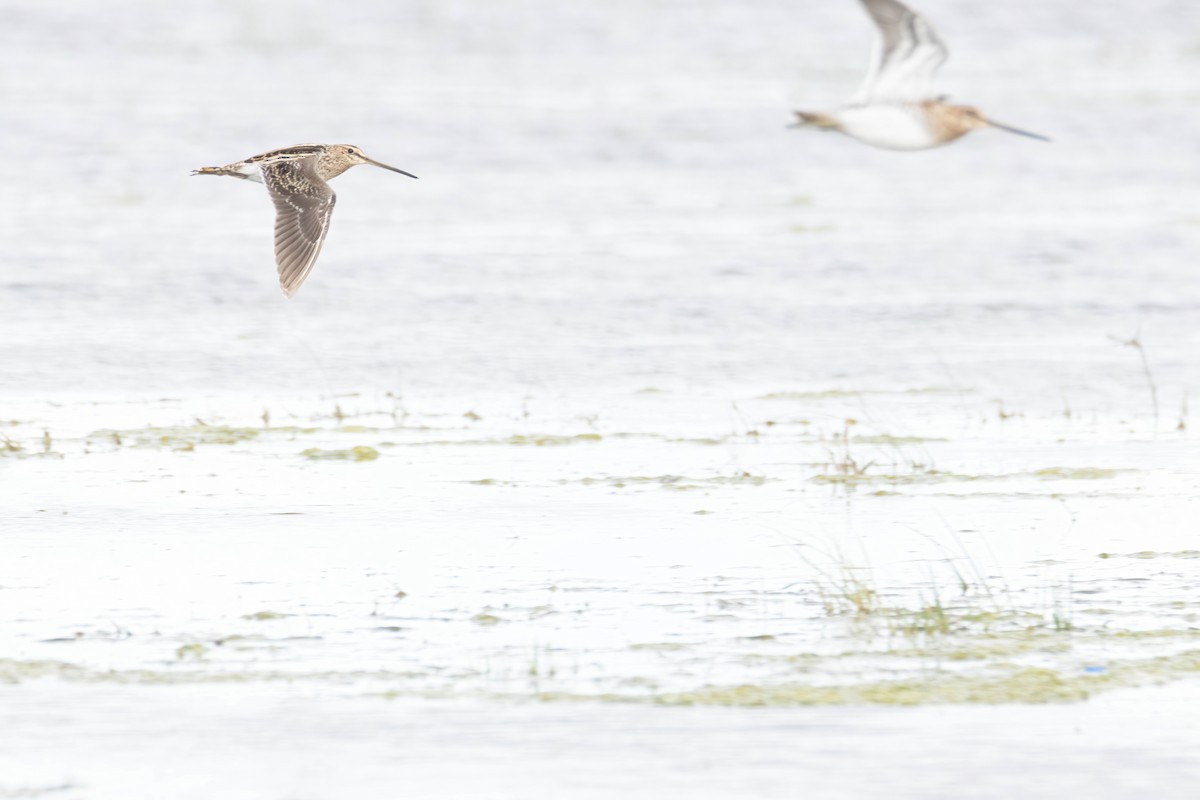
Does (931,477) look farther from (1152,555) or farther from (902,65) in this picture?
(902,65)

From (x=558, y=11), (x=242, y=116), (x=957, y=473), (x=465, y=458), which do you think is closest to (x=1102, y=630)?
(x=957, y=473)

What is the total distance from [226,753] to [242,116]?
1661cm

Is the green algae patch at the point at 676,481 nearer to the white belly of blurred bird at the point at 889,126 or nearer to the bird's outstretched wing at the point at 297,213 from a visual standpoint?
the bird's outstretched wing at the point at 297,213

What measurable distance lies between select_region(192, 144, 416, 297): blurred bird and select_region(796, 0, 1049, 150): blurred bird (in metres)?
2.68

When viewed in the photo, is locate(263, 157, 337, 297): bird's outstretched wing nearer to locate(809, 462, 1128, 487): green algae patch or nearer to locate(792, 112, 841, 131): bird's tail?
locate(809, 462, 1128, 487): green algae patch

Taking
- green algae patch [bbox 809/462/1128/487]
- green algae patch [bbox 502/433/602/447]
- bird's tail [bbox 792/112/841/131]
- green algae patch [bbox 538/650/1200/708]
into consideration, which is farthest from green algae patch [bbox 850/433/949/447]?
green algae patch [bbox 538/650/1200/708]

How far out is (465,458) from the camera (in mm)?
9297

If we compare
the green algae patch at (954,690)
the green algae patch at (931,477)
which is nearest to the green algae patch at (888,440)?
the green algae patch at (931,477)

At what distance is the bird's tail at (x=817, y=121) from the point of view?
36.0 ft

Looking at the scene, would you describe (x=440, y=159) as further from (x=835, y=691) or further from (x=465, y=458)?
(x=835, y=691)

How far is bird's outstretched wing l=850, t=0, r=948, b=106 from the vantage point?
11.2 m

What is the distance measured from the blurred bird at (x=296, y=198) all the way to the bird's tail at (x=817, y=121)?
7.66 feet

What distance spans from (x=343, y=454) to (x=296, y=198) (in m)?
0.99

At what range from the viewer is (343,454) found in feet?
30.6
